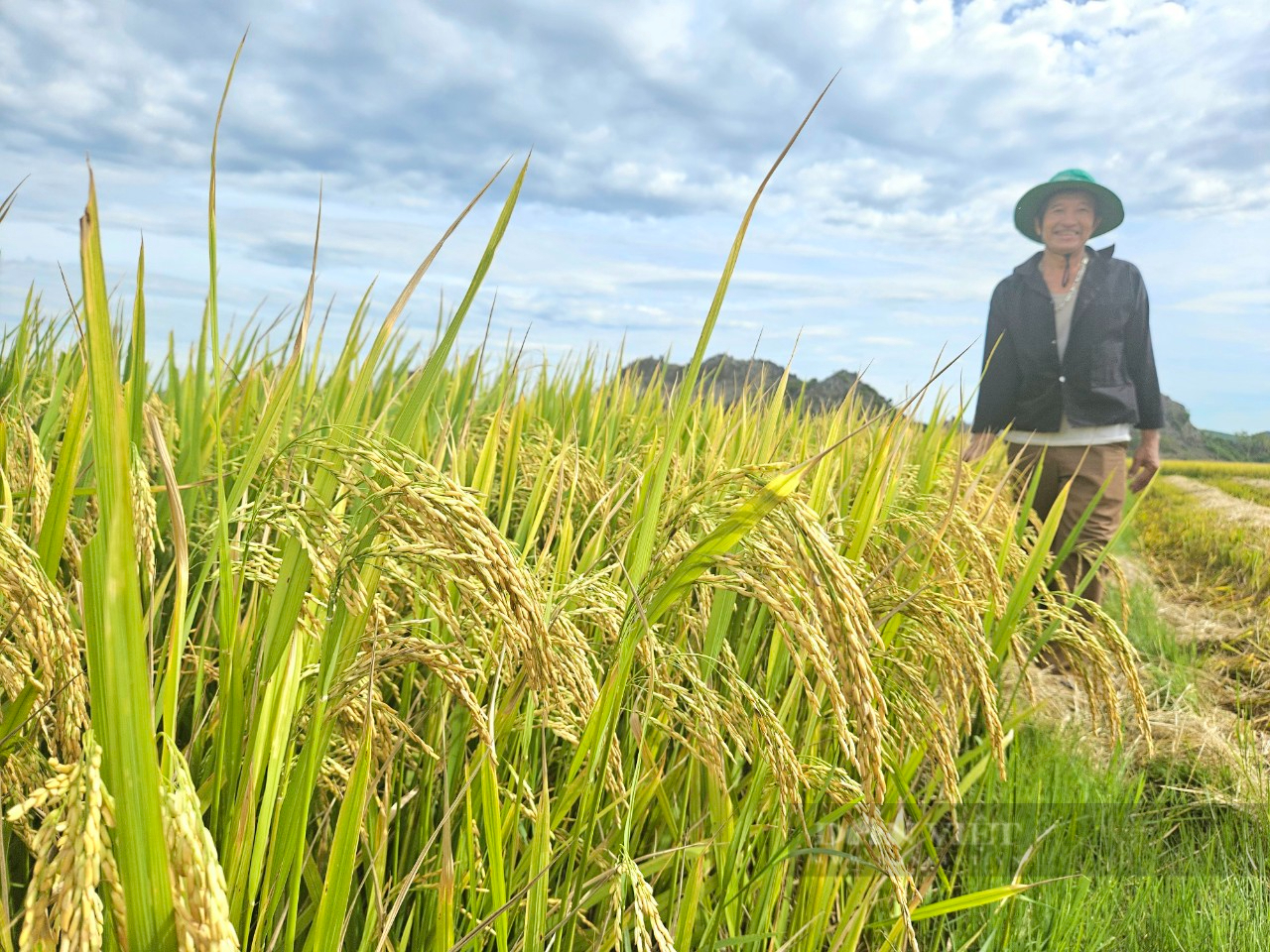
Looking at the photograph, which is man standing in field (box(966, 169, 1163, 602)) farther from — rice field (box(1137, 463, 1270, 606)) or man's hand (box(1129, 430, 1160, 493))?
rice field (box(1137, 463, 1270, 606))

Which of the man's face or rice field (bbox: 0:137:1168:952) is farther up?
the man's face

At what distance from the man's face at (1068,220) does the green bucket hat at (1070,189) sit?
0.16 feet

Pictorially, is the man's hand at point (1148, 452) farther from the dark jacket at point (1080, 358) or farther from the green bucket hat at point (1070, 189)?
the green bucket hat at point (1070, 189)

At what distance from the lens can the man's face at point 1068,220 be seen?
5.29 meters

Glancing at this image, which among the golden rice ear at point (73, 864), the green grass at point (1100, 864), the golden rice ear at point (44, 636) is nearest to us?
the golden rice ear at point (73, 864)

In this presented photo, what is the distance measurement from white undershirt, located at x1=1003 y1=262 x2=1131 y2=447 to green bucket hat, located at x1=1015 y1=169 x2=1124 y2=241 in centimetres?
65

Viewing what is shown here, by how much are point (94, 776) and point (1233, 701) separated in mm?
5286

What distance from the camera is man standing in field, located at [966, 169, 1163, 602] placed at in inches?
200

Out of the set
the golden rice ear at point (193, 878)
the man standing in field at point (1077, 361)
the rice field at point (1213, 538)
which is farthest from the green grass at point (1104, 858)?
the rice field at point (1213, 538)

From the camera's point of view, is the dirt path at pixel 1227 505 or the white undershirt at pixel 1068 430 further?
the dirt path at pixel 1227 505

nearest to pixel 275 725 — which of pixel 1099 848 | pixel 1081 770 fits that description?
pixel 1099 848

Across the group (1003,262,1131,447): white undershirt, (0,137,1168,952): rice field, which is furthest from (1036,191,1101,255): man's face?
(0,137,1168,952): rice field

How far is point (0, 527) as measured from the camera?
784mm

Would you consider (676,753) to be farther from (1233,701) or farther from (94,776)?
(1233,701)
